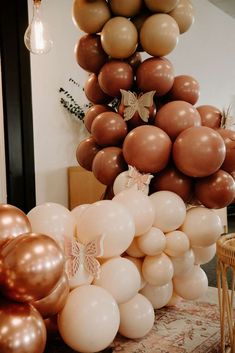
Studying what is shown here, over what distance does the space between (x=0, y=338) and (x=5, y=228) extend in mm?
225

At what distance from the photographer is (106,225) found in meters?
1.06

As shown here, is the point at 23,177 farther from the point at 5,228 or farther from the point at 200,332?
the point at 5,228

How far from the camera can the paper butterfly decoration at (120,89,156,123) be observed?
154 cm

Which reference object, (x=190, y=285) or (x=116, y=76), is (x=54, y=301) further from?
(x=116, y=76)

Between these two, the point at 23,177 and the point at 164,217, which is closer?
the point at 164,217

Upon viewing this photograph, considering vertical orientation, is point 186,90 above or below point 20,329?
above

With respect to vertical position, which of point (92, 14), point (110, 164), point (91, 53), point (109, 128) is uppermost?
point (92, 14)

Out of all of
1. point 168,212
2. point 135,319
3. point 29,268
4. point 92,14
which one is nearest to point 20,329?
point 29,268

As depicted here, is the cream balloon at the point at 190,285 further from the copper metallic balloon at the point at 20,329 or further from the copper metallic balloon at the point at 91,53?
the copper metallic balloon at the point at 91,53

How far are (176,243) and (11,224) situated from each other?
647 mm

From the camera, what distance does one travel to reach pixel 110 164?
152 cm

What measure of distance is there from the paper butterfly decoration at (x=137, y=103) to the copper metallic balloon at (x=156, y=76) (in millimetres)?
35

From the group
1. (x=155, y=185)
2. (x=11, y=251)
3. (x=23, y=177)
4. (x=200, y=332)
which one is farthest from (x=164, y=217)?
(x=23, y=177)

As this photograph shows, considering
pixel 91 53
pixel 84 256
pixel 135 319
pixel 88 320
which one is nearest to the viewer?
pixel 88 320
